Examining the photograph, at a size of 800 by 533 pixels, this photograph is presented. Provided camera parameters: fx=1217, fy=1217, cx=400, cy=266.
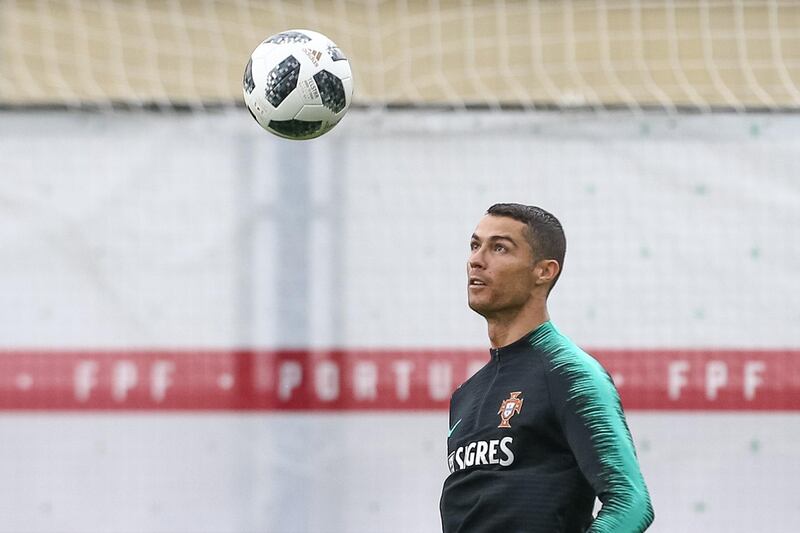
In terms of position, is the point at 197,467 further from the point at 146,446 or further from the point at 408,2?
the point at 408,2

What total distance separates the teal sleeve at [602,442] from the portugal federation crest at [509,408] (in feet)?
0.35

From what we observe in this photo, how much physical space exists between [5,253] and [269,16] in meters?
1.82

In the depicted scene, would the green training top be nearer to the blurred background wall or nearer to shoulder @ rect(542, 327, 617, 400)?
shoulder @ rect(542, 327, 617, 400)

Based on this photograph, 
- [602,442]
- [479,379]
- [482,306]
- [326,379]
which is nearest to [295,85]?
[482,306]

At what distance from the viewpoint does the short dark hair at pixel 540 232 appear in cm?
344

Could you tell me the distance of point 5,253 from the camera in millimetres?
5035

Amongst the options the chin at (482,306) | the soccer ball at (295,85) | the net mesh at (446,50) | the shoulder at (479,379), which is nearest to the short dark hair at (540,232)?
the chin at (482,306)

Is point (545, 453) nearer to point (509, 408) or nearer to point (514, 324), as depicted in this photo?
point (509, 408)

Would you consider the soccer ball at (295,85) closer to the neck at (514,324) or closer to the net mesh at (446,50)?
the neck at (514,324)

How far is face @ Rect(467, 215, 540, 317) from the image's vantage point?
340 centimetres

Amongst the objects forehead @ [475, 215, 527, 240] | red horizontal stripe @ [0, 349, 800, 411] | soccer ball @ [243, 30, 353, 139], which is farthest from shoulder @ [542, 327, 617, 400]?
red horizontal stripe @ [0, 349, 800, 411]

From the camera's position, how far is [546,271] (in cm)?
343

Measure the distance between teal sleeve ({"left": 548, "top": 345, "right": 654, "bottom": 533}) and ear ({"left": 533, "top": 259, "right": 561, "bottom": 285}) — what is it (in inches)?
13.1

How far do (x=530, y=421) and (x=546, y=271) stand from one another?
1.61 feet
